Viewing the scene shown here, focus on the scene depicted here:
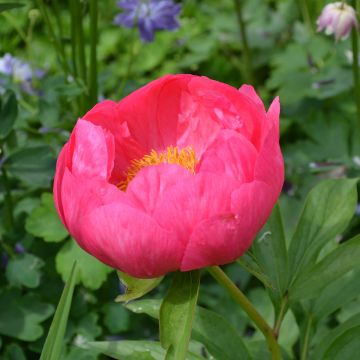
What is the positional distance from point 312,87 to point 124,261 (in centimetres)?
123

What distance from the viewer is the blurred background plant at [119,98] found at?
1.39 meters

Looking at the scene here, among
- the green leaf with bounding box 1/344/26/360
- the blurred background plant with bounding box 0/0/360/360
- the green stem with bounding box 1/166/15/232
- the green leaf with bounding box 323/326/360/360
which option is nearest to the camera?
the green leaf with bounding box 323/326/360/360

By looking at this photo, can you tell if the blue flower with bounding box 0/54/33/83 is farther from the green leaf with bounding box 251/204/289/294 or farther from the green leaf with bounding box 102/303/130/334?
the green leaf with bounding box 251/204/289/294

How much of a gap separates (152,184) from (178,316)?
0.47 ft

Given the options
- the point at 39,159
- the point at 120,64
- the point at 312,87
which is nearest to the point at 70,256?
the point at 39,159

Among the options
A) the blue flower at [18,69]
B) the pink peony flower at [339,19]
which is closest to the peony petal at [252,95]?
the pink peony flower at [339,19]

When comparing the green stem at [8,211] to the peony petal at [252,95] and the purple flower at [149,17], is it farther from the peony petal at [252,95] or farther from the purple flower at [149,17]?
the peony petal at [252,95]

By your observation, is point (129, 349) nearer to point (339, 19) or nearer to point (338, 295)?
point (338, 295)

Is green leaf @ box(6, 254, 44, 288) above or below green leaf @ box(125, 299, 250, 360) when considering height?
below

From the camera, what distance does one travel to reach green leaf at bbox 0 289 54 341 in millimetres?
1369

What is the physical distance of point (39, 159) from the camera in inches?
57.6

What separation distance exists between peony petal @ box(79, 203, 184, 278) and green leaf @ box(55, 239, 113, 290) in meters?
0.59

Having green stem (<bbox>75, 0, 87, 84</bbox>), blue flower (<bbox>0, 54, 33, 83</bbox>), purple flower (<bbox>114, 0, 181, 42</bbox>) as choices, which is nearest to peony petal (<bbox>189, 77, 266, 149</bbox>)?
green stem (<bbox>75, 0, 87, 84</bbox>)

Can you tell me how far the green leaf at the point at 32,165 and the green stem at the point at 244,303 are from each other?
56 cm
